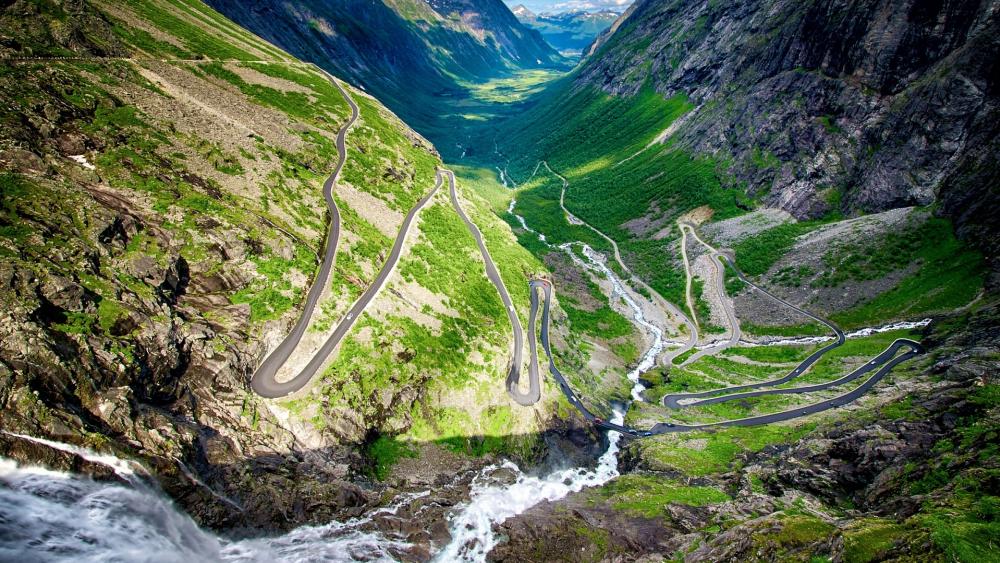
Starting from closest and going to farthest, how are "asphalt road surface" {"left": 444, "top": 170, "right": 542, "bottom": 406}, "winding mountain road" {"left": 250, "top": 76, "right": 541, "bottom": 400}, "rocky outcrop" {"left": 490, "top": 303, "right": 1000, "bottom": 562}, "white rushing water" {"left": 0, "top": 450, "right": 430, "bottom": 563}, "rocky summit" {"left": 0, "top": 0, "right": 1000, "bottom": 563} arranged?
"white rushing water" {"left": 0, "top": 450, "right": 430, "bottom": 563} → "rocky outcrop" {"left": 490, "top": 303, "right": 1000, "bottom": 562} → "rocky summit" {"left": 0, "top": 0, "right": 1000, "bottom": 563} → "winding mountain road" {"left": 250, "top": 76, "right": 541, "bottom": 400} → "asphalt road surface" {"left": 444, "top": 170, "right": 542, "bottom": 406}

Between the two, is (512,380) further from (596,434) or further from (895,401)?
(895,401)

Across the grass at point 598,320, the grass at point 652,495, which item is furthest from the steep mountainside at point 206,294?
the grass at point 598,320

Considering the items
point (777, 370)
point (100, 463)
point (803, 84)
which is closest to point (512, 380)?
point (100, 463)

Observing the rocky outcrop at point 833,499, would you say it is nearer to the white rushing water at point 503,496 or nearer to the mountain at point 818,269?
the mountain at point 818,269

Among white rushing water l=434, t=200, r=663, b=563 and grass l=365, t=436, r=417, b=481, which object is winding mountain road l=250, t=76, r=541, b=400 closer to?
grass l=365, t=436, r=417, b=481

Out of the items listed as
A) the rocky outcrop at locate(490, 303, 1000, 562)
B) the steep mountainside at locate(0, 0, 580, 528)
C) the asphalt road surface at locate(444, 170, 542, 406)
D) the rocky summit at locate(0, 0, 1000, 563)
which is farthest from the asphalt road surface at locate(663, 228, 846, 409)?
the steep mountainside at locate(0, 0, 580, 528)

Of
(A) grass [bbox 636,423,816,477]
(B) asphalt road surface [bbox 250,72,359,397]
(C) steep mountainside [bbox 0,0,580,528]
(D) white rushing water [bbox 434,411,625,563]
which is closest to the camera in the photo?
(C) steep mountainside [bbox 0,0,580,528]

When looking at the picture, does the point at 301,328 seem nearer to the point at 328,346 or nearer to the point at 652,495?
the point at 328,346
